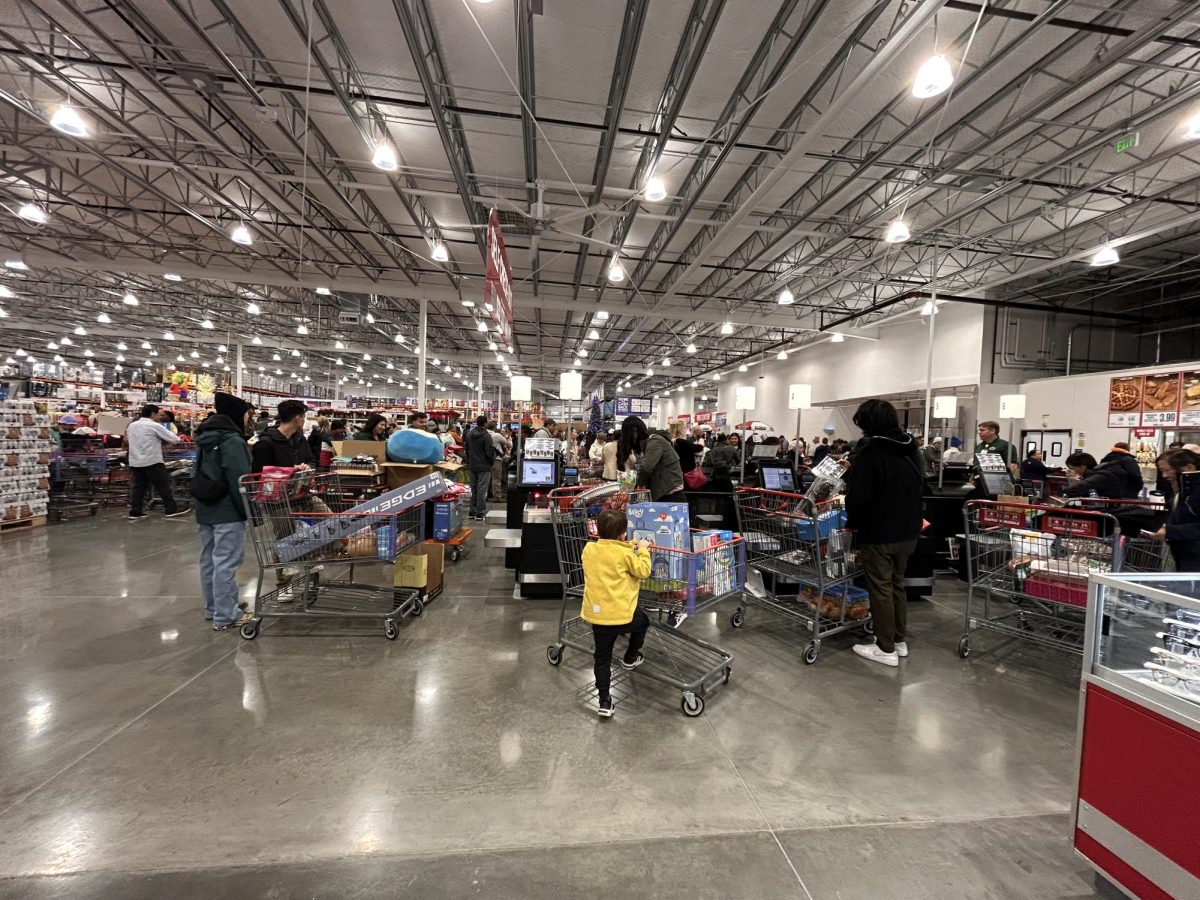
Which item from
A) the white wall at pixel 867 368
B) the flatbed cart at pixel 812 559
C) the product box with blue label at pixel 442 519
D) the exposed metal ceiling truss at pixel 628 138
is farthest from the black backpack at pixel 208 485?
the white wall at pixel 867 368

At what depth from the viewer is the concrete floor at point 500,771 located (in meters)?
1.92

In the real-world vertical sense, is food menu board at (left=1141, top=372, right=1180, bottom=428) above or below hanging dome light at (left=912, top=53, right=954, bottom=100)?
below

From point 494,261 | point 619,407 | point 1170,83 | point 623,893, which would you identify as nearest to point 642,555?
point 623,893

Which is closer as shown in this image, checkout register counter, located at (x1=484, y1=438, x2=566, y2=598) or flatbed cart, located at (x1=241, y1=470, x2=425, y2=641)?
flatbed cart, located at (x1=241, y1=470, x2=425, y2=641)

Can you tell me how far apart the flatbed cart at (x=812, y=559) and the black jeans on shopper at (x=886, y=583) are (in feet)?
0.58

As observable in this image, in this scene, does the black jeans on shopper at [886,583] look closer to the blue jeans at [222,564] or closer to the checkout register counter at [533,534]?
the checkout register counter at [533,534]

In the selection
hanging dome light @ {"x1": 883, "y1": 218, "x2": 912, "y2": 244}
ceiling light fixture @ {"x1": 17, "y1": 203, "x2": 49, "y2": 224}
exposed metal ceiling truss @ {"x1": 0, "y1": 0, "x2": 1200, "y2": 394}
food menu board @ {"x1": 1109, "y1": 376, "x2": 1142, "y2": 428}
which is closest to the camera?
exposed metal ceiling truss @ {"x1": 0, "y1": 0, "x2": 1200, "y2": 394}

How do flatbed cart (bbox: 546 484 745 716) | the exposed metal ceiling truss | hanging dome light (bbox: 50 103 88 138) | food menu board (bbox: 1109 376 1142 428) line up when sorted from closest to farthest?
flatbed cart (bbox: 546 484 745 716)
the exposed metal ceiling truss
hanging dome light (bbox: 50 103 88 138)
food menu board (bbox: 1109 376 1142 428)

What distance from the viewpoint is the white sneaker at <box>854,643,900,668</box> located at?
3.77 metres

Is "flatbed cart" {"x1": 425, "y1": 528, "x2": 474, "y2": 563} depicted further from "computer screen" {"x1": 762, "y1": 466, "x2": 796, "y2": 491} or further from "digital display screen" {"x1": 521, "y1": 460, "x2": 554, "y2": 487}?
"computer screen" {"x1": 762, "y1": 466, "x2": 796, "y2": 491}

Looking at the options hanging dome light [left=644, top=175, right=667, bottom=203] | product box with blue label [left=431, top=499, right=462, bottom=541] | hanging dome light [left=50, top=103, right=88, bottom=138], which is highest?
hanging dome light [left=50, top=103, right=88, bottom=138]

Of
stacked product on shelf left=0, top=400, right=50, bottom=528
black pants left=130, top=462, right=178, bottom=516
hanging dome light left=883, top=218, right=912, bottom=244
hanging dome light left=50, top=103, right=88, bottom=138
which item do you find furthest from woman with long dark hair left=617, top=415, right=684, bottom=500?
stacked product on shelf left=0, top=400, right=50, bottom=528

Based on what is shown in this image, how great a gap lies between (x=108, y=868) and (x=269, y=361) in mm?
35292

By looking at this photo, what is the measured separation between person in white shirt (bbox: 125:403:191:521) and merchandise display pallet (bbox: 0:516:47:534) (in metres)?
1.05
